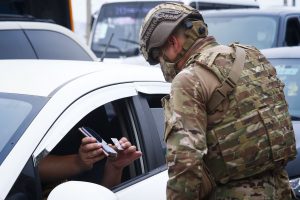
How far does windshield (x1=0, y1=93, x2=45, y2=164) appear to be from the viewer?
272 centimetres

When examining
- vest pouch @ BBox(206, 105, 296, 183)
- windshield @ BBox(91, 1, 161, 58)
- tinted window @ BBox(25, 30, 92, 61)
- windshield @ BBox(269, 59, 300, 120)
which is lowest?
windshield @ BBox(91, 1, 161, 58)

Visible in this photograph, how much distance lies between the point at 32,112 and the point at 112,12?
10767 millimetres

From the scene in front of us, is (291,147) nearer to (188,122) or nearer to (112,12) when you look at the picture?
(188,122)

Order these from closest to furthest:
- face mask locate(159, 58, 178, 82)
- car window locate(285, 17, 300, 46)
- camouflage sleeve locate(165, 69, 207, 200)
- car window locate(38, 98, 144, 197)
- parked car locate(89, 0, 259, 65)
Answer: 1. camouflage sleeve locate(165, 69, 207, 200)
2. face mask locate(159, 58, 178, 82)
3. car window locate(38, 98, 144, 197)
4. car window locate(285, 17, 300, 46)
5. parked car locate(89, 0, 259, 65)

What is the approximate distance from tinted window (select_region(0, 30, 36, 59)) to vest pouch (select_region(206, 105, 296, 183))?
3190 millimetres

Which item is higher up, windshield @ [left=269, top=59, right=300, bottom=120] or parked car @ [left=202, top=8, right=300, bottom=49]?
windshield @ [left=269, top=59, right=300, bottom=120]

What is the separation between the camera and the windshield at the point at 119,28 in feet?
41.0

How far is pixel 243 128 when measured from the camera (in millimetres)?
2641

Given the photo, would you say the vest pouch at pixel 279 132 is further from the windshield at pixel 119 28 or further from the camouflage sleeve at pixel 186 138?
the windshield at pixel 119 28

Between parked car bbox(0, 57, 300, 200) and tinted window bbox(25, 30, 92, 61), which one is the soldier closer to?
parked car bbox(0, 57, 300, 200)

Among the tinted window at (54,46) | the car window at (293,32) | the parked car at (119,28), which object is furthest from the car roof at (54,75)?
the parked car at (119,28)

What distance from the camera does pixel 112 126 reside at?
3.54 metres

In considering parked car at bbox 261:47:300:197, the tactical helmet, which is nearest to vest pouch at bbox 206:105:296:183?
the tactical helmet

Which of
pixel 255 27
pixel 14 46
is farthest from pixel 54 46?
pixel 255 27
